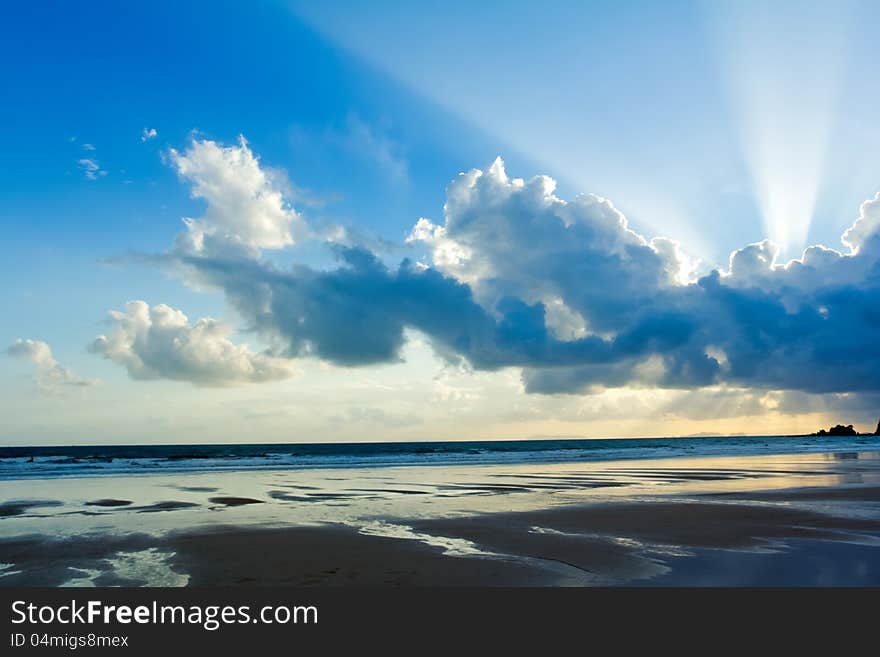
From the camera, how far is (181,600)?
8.32 m

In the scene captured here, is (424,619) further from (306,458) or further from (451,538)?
(306,458)

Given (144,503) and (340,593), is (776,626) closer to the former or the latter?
(340,593)

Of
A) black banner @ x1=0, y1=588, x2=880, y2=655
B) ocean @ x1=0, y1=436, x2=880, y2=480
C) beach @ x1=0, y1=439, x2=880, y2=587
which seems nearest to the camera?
black banner @ x1=0, y1=588, x2=880, y2=655

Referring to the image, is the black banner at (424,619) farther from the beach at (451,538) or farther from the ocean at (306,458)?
the ocean at (306,458)

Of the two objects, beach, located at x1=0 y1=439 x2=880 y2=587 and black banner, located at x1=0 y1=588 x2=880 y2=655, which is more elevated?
black banner, located at x1=0 y1=588 x2=880 y2=655

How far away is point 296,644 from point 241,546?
6103 mm

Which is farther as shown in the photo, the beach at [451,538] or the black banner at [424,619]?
the beach at [451,538]

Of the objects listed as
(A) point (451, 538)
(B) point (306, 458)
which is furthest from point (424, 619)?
(B) point (306, 458)

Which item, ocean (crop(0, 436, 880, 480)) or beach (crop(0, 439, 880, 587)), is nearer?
beach (crop(0, 439, 880, 587))

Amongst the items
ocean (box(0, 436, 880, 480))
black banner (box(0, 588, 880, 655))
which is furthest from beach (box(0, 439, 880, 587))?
ocean (box(0, 436, 880, 480))

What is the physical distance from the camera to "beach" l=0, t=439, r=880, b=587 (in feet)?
31.8

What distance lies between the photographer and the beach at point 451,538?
969cm

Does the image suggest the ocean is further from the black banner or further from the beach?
the black banner

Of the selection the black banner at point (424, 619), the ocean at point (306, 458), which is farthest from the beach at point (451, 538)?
the ocean at point (306, 458)
